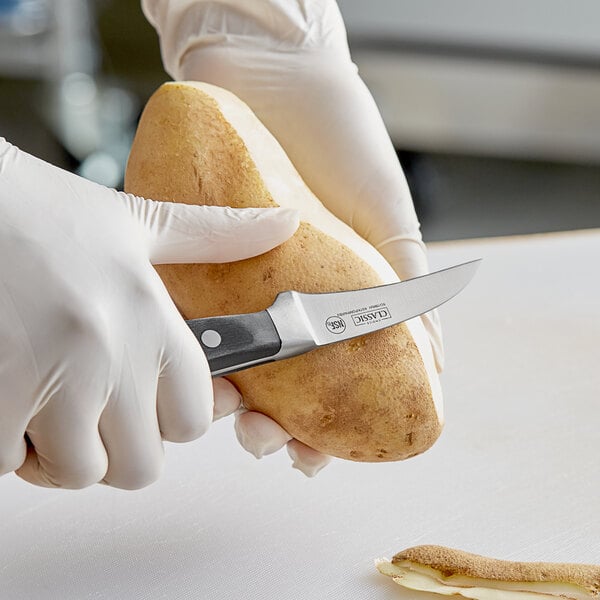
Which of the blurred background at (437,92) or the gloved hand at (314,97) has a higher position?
the blurred background at (437,92)

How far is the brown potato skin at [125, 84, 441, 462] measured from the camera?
888 mm

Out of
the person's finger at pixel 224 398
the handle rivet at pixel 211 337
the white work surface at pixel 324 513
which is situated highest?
the handle rivet at pixel 211 337

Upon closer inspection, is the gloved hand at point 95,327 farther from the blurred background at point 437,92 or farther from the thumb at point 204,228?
the blurred background at point 437,92

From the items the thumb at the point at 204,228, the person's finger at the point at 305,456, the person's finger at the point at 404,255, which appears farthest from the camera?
the person's finger at the point at 404,255

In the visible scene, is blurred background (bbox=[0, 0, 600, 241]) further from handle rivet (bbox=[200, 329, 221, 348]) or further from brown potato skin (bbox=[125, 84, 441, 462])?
handle rivet (bbox=[200, 329, 221, 348])

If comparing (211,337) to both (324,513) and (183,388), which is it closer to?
(183,388)

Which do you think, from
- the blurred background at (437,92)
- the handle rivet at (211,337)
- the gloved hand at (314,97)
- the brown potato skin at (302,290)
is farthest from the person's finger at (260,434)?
the blurred background at (437,92)

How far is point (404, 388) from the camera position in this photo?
2.93 feet

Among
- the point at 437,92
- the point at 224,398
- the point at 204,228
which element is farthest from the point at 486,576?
the point at 437,92

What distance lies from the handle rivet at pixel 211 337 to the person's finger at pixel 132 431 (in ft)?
0.20

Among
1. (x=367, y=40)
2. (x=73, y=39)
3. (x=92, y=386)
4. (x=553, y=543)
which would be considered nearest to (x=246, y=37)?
(x=92, y=386)

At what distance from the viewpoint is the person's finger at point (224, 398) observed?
942 millimetres

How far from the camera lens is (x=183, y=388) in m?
0.83

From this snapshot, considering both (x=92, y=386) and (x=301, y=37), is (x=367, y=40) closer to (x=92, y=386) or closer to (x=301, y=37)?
(x=301, y=37)
